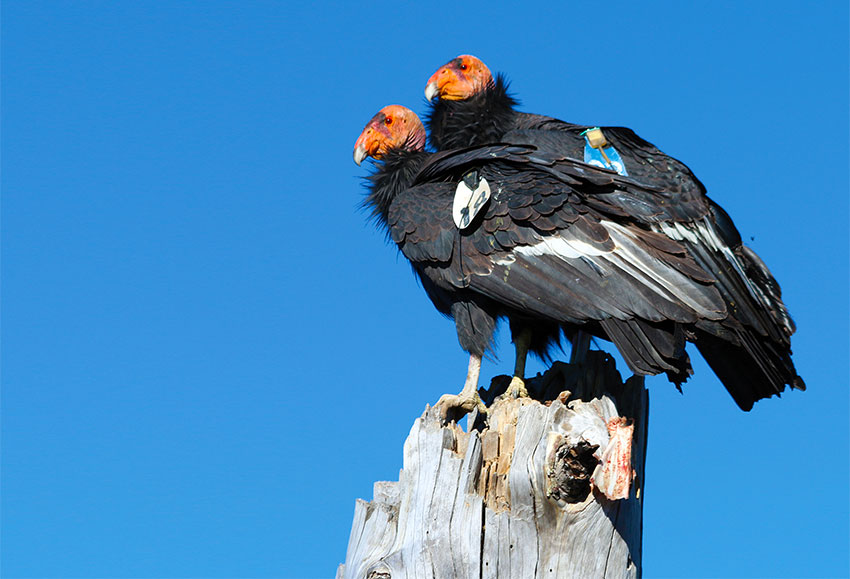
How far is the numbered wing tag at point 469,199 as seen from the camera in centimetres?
602

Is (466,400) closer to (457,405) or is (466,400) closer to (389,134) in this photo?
(457,405)

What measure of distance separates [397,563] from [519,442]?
813mm

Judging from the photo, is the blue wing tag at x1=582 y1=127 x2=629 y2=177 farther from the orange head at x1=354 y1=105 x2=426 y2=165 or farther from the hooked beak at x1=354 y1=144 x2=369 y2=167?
the hooked beak at x1=354 y1=144 x2=369 y2=167

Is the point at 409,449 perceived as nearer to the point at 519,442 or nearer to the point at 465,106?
the point at 519,442

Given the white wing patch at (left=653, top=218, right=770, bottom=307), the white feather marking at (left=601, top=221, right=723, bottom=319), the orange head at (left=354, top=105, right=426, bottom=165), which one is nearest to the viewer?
the white feather marking at (left=601, top=221, right=723, bottom=319)

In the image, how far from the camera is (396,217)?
642cm

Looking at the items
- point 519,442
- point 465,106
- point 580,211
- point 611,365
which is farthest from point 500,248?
point 465,106

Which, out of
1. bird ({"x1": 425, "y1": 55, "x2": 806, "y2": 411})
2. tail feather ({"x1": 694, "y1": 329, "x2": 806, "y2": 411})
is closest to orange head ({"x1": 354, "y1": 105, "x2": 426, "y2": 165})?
bird ({"x1": 425, "y1": 55, "x2": 806, "y2": 411})

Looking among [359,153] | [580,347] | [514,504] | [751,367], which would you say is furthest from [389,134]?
[514,504]

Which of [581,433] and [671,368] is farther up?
[671,368]

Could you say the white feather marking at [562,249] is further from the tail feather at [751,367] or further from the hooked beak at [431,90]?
the hooked beak at [431,90]

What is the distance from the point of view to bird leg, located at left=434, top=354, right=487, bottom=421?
5969 millimetres

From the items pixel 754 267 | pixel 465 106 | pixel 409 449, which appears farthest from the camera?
pixel 465 106

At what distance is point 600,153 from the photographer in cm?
669
